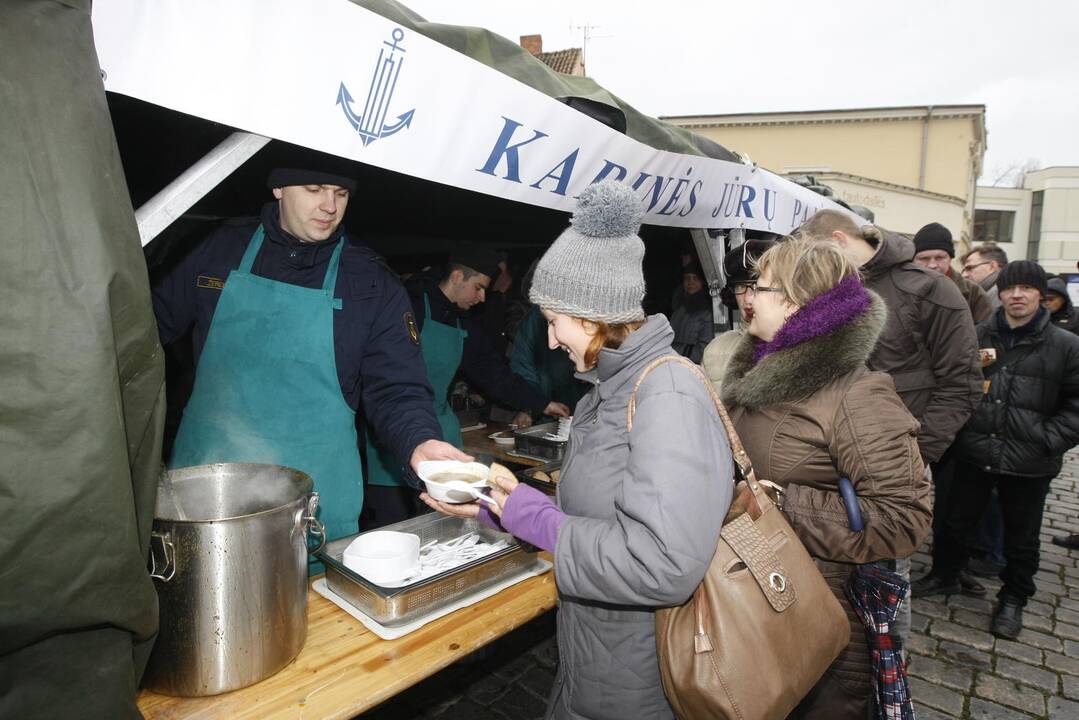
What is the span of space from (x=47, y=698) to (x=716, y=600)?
1195 mm

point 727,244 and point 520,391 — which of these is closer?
point 520,391

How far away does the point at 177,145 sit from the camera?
3062 mm

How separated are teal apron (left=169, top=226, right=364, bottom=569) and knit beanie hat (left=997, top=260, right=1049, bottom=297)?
13.4ft

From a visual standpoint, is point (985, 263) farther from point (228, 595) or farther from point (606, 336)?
point (228, 595)

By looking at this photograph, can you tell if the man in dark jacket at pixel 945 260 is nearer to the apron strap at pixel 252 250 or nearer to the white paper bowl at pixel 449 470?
the white paper bowl at pixel 449 470

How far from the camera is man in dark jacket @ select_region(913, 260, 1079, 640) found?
3.73m

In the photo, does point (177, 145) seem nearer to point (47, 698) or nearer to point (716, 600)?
point (47, 698)

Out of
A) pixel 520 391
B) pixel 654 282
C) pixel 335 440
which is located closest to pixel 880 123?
pixel 654 282

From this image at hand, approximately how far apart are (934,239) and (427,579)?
16.5 feet

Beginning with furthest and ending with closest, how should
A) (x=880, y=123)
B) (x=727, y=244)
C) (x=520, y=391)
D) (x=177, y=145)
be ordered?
(x=880, y=123), (x=727, y=244), (x=520, y=391), (x=177, y=145)

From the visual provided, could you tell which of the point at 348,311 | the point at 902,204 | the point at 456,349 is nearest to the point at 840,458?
the point at 348,311

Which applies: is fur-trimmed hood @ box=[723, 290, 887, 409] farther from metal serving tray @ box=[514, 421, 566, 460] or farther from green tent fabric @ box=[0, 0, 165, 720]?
green tent fabric @ box=[0, 0, 165, 720]

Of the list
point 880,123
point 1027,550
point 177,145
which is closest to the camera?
point 177,145

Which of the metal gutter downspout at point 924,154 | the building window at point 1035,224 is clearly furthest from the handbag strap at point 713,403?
the building window at point 1035,224
